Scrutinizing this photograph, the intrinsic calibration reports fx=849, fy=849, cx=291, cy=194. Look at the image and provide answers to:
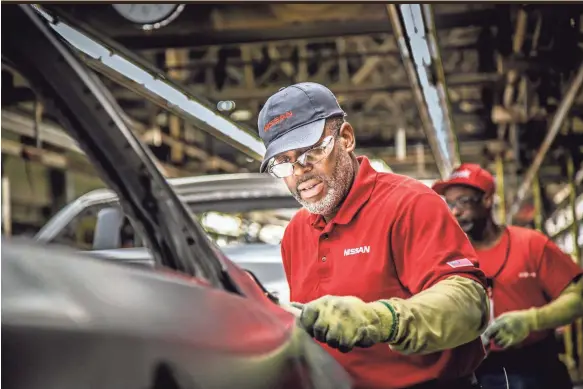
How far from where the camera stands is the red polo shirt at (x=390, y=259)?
4.61ft

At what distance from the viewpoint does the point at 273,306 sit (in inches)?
42.9

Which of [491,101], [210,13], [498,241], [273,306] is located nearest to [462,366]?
[273,306]

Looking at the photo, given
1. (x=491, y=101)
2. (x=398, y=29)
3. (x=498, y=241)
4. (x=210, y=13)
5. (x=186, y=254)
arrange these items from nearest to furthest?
1. (x=186, y=254)
2. (x=398, y=29)
3. (x=498, y=241)
4. (x=210, y=13)
5. (x=491, y=101)

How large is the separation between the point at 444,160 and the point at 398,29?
1.40 meters

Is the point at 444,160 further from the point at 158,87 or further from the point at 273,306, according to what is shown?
the point at 273,306

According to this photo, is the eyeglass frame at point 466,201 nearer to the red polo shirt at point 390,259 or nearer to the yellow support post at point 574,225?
the red polo shirt at point 390,259

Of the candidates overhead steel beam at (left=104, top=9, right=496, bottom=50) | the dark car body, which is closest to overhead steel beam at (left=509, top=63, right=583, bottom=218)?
overhead steel beam at (left=104, top=9, right=496, bottom=50)

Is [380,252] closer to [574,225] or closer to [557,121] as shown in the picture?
[557,121]

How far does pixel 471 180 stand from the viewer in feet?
9.89

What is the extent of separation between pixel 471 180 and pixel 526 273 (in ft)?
1.25

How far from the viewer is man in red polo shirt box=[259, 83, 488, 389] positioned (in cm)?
132

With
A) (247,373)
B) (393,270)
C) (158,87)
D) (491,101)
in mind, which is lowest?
(491,101)

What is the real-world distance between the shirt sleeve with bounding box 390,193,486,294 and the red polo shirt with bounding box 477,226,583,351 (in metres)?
1.61

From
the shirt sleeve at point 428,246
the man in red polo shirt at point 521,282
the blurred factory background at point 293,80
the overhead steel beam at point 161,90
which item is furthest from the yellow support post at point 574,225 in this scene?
the shirt sleeve at point 428,246
